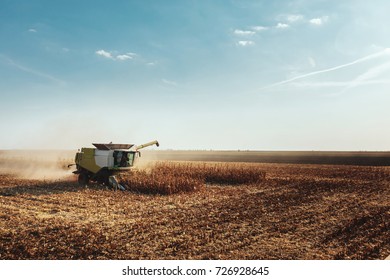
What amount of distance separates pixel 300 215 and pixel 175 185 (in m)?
7.34

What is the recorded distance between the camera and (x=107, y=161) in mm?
17844

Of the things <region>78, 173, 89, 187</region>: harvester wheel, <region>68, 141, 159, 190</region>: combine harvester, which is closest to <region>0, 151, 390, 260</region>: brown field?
<region>68, 141, 159, 190</region>: combine harvester

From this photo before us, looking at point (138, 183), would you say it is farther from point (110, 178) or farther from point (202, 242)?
→ point (202, 242)

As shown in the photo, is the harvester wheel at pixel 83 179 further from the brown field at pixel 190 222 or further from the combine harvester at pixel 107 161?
the brown field at pixel 190 222

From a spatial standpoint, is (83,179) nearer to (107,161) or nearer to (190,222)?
(107,161)

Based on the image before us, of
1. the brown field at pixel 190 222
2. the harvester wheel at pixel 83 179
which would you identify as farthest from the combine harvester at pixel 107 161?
the brown field at pixel 190 222

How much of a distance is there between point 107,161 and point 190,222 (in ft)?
29.1

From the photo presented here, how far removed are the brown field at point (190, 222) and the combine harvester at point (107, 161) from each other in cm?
95

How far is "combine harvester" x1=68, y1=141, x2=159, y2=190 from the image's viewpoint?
17.9 m

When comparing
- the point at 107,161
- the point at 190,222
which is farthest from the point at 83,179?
the point at 190,222

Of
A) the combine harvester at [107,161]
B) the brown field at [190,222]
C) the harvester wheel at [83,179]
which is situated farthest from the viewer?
the harvester wheel at [83,179]

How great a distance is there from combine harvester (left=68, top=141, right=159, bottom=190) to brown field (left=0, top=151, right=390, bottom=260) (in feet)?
3.11

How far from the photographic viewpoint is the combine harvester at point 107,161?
58.6ft
